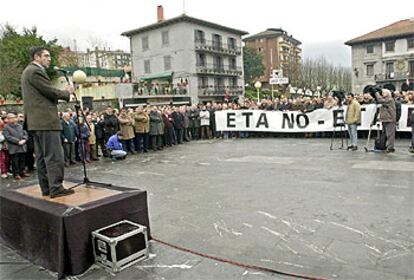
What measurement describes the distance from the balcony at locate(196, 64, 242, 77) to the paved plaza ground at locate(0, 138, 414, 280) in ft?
119

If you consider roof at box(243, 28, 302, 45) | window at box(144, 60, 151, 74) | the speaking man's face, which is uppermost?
roof at box(243, 28, 302, 45)

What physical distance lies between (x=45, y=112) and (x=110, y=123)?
8451mm

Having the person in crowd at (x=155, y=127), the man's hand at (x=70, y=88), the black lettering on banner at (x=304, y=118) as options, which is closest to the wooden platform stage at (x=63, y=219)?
the man's hand at (x=70, y=88)

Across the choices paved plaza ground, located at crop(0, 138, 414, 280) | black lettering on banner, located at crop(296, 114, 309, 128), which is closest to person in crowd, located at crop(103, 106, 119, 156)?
paved plaza ground, located at crop(0, 138, 414, 280)

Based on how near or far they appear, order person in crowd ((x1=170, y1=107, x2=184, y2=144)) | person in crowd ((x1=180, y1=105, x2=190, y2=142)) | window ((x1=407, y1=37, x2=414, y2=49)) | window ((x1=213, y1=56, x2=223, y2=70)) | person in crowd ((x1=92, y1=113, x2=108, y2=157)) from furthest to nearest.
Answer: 1. window ((x1=407, y1=37, x2=414, y2=49))
2. window ((x1=213, y1=56, x2=223, y2=70))
3. person in crowd ((x1=180, y1=105, x2=190, y2=142))
4. person in crowd ((x1=170, y1=107, x2=184, y2=144))
5. person in crowd ((x1=92, y1=113, x2=108, y2=157))

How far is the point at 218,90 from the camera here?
4784cm

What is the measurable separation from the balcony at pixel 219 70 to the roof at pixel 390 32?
685 inches

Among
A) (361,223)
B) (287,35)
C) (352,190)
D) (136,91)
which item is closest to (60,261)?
(361,223)

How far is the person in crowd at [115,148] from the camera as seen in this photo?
38.8 feet

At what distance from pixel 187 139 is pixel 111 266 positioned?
12.9m

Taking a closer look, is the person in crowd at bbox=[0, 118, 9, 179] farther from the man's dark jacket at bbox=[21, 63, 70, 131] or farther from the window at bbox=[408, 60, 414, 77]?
the window at bbox=[408, 60, 414, 77]

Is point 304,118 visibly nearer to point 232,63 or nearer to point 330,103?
point 330,103

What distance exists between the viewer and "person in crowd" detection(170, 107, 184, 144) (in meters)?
15.4

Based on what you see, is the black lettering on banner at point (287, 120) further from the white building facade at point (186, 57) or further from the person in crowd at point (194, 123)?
the white building facade at point (186, 57)
